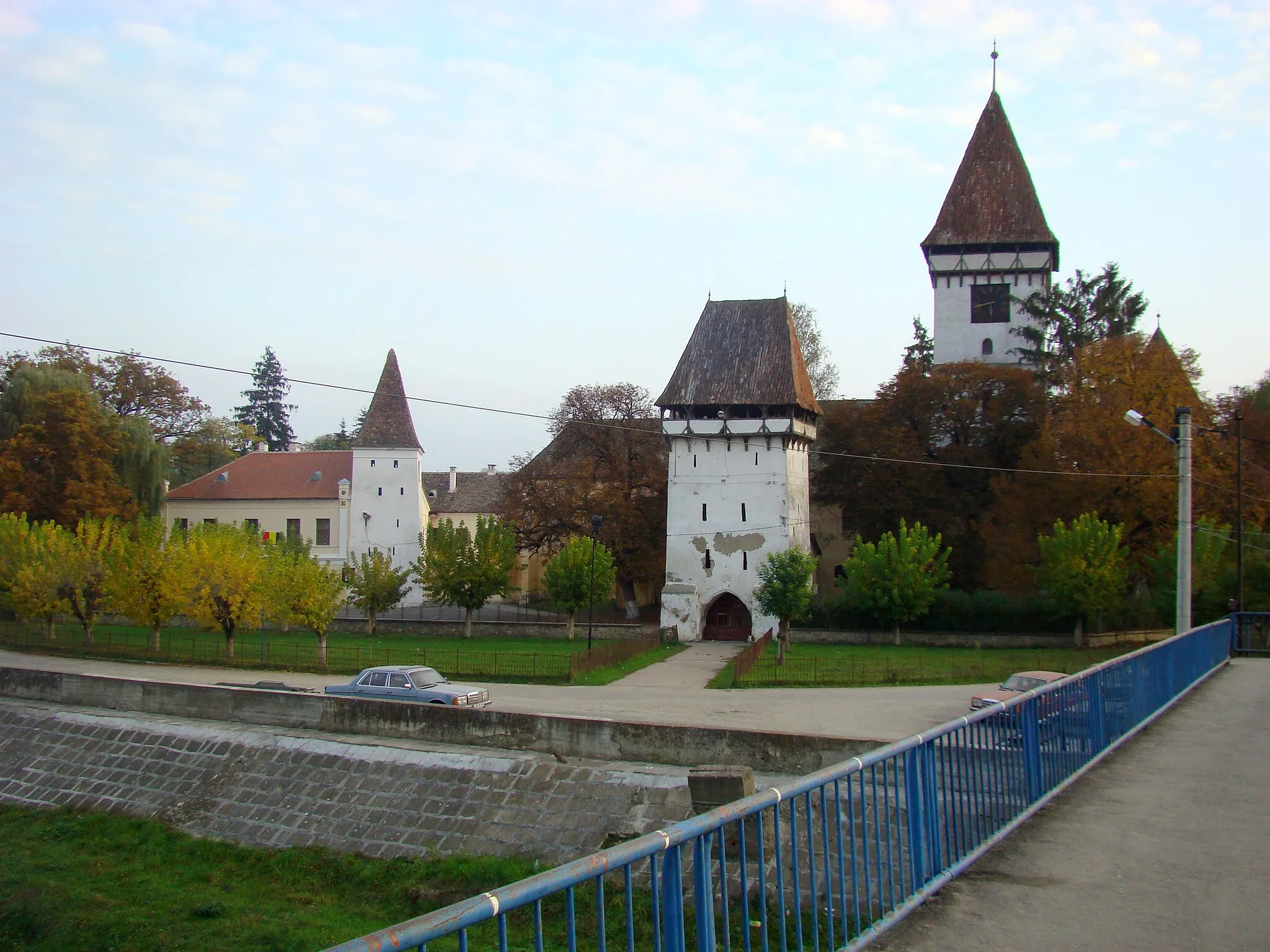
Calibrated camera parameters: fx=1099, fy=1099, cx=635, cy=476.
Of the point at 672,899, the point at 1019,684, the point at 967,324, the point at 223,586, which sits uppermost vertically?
the point at 967,324

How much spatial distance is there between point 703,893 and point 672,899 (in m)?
0.31

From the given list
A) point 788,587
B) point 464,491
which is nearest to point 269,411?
point 464,491

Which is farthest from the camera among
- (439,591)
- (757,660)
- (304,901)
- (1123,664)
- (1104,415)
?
(439,591)

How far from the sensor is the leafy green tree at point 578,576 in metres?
42.7

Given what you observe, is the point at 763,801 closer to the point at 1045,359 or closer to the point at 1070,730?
the point at 1070,730

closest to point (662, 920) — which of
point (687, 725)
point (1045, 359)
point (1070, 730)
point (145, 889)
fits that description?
point (1070, 730)

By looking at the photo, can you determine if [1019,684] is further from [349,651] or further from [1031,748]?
[349,651]

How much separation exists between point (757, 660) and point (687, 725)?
63.5 ft

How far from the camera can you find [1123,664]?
38.9ft

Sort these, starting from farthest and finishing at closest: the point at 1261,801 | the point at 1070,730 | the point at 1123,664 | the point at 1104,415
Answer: the point at 1104,415 → the point at 1123,664 → the point at 1070,730 → the point at 1261,801

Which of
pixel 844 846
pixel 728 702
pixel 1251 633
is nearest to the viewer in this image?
pixel 844 846

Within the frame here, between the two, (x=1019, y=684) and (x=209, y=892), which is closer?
(x=209, y=892)

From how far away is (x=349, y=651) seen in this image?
3797 centimetres

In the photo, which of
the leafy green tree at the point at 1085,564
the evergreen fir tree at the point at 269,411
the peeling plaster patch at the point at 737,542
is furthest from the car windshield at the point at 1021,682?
the evergreen fir tree at the point at 269,411
